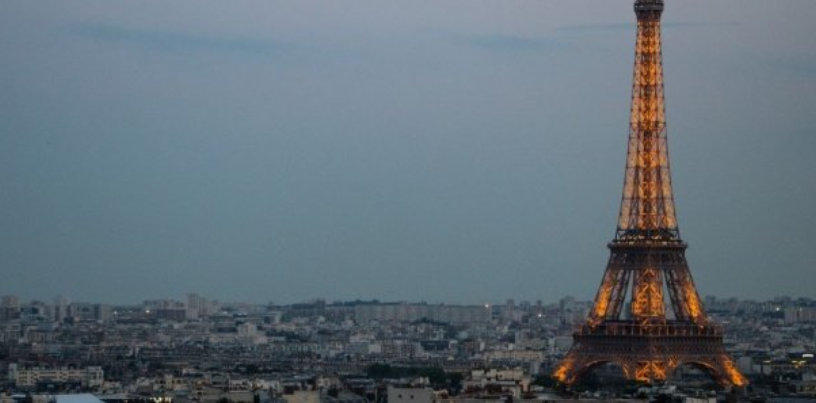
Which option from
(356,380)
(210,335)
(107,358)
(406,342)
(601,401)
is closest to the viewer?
(601,401)

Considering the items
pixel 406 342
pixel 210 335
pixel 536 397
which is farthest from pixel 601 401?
pixel 210 335

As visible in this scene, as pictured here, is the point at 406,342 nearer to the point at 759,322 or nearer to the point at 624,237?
the point at 759,322

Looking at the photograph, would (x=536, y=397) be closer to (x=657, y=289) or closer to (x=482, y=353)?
(x=657, y=289)

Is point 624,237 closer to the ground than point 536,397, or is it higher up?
higher up

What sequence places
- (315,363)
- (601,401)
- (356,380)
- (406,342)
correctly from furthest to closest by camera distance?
1. (406,342)
2. (315,363)
3. (356,380)
4. (601,401)

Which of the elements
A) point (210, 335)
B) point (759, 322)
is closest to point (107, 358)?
point (210, 335)

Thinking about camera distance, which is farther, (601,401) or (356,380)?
(356,380)
